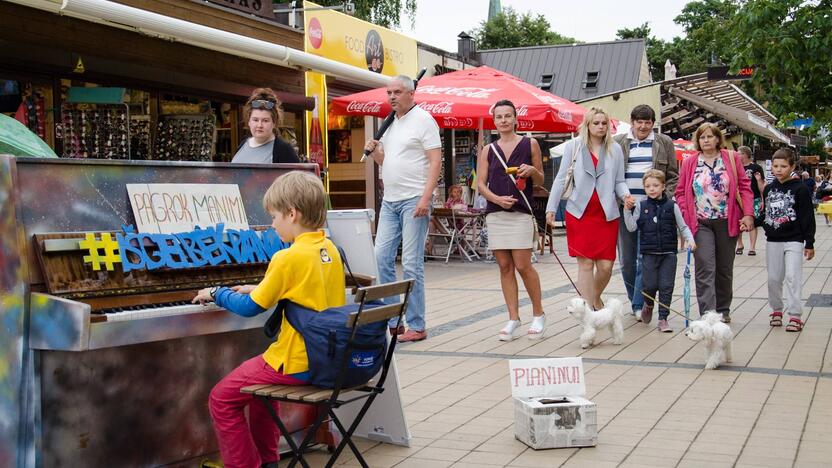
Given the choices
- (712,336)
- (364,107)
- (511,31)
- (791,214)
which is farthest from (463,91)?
(511,31)

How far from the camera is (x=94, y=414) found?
3.63 metres

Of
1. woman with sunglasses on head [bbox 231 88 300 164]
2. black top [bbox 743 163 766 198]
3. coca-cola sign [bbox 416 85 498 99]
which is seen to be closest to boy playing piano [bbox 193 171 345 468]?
woman with sunglasses on head [bbox 231 88 300 164]

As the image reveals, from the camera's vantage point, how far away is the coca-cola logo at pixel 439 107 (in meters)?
13.0

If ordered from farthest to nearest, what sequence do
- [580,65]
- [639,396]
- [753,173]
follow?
[580,65], [753,173], [639,396]

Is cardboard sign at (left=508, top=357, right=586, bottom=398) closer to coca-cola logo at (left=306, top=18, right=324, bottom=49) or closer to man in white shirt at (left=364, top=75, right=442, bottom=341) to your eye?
man in white shirt at (left=364, top=75, right=442, bottom=341)

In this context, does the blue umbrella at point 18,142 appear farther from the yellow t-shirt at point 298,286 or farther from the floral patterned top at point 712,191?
the floral patterned top at point 712,191

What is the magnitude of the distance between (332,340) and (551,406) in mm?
1514

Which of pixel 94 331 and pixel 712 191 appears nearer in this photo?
pixel 94 331

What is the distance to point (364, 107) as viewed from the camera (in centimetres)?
1322

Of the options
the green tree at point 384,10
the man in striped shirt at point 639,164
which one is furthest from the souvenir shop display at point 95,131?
the green tree at point 384,10

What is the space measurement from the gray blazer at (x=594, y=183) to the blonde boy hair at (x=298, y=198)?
4207 mm

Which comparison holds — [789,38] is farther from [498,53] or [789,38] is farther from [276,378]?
[498,53]

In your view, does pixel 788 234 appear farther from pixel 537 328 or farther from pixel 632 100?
pixel 632 100

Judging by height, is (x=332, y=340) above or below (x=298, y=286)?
below
